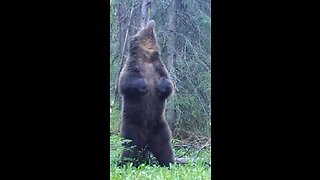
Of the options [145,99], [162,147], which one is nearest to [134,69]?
[145,99]

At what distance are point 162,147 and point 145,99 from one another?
0.54 m

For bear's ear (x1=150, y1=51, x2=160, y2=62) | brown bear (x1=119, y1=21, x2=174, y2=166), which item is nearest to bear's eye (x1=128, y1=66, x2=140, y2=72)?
brown bear (x1=119, y1=21, x2=174, y2=166)

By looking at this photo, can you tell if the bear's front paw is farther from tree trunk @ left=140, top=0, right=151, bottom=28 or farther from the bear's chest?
tree trunk @ left=140, top=0, right=151, bottom=28

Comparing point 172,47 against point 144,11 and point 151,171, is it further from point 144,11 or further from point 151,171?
point 151,171

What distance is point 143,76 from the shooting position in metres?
4.77

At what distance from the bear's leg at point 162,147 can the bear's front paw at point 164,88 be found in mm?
375

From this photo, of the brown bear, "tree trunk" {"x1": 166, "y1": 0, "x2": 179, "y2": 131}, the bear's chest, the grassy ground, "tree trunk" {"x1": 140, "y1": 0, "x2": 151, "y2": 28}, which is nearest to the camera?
the grassy ground

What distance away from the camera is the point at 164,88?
191 inches

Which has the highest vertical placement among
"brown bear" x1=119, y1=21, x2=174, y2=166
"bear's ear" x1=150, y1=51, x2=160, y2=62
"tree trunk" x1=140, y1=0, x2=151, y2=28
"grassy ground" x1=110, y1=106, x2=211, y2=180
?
"tree trunk" x1=140, y1=0, x2=151, y2=28

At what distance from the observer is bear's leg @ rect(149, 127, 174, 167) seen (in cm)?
485
